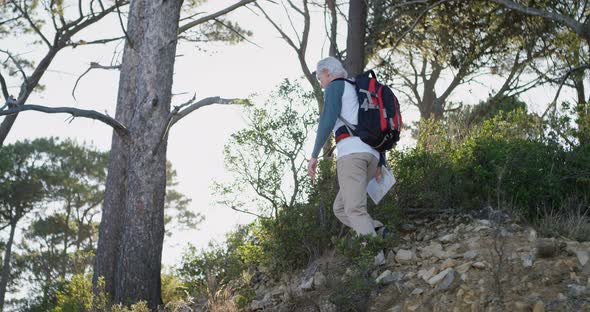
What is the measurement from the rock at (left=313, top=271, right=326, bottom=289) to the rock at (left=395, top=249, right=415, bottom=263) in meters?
0.67

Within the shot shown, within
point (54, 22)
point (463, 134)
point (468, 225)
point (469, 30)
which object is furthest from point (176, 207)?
point (468, 225)

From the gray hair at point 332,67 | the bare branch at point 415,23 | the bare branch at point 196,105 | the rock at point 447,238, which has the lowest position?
the rock at point 447,238

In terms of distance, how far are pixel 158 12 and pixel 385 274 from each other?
4.22 m

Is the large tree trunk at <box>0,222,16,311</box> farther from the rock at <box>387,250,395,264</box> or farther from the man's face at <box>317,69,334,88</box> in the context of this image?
the man's face at <box>317,69,334,88</box>

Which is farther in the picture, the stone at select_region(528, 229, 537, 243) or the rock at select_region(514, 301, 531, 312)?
the stone at select_region(528, 229, 537, 243)

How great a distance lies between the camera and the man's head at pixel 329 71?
6.45 meters

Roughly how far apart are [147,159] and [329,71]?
2749mm

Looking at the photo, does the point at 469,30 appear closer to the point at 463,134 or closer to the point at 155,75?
the point at 463,134

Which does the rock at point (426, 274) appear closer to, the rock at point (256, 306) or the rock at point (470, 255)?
the rock at point (470, 255)

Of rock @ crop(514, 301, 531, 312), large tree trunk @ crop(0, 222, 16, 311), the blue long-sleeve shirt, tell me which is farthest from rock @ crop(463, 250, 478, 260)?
large tree trunk @ crop(0, 222, 16, 311)

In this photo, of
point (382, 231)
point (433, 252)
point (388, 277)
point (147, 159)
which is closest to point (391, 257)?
point (382, 231)

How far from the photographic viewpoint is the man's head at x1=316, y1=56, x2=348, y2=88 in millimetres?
6453

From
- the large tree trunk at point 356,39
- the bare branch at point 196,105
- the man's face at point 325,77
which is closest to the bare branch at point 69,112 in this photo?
the bare branch at point 196,105

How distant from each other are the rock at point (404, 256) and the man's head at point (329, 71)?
5.30ft
